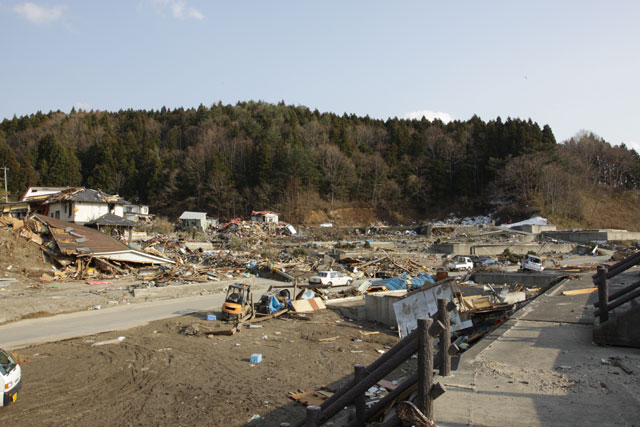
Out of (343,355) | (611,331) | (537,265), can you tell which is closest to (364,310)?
(343,355)

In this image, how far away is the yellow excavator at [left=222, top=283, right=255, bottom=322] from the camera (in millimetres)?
16703

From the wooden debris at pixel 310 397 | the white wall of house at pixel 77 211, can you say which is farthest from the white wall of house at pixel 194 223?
the wooden debris at pixel 310 397

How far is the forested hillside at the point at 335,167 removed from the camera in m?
71.2

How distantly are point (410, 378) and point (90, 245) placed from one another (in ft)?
101

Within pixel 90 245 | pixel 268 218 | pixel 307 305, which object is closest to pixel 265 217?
pixel 268 218

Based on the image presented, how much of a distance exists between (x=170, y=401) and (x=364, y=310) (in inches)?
400

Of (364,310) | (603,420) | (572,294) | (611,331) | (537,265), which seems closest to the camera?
(603,420)

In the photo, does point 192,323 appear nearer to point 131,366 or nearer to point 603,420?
point 131,366

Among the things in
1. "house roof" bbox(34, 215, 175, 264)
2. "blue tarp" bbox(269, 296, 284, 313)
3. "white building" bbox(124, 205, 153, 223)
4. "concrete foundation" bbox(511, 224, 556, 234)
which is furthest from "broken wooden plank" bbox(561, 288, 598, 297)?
"white building" bbox(124, 205, 153, 223)

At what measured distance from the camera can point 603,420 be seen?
193 inches

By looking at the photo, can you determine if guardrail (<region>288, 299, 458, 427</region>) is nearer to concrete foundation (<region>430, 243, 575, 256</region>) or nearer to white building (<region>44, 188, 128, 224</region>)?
concrete foundation (<region>430, 243, 575, 256</region>)

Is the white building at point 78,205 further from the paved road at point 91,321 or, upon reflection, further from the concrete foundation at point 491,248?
the concrete foundation at point 491,248

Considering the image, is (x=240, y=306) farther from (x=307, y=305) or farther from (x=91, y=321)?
(x=91, y=321)

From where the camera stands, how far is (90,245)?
3003 cm
